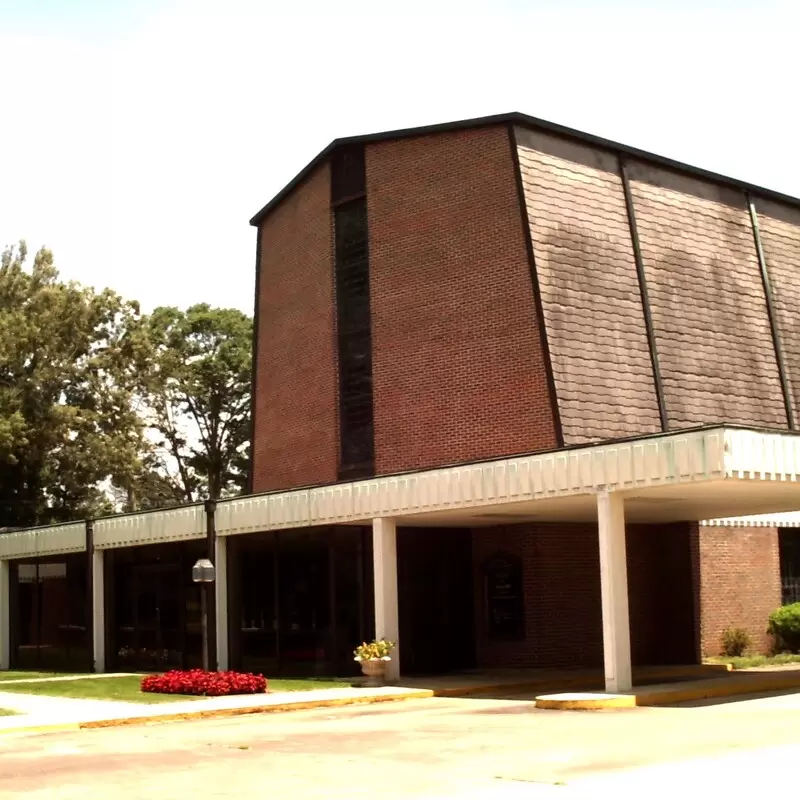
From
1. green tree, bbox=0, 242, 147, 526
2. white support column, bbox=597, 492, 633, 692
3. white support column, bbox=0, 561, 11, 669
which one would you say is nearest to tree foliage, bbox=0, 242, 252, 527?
green tree, bbox=0, 242, 147, 526

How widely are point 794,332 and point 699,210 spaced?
458 centimetres

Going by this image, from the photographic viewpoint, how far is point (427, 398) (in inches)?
1294

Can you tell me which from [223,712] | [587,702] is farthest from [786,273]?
[223,712]

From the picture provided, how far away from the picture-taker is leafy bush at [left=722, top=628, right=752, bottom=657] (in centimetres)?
3409

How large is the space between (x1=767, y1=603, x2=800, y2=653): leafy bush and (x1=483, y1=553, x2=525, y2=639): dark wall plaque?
28.5 ft

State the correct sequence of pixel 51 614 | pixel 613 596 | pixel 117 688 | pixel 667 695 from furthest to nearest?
pixel 51 614 < pixel 117 688 < pixel 613 596 < pixel 667 695

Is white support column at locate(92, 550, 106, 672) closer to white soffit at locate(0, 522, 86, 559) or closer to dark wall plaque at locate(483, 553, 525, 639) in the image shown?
white soffit at locate(0, 522, 86, 559)

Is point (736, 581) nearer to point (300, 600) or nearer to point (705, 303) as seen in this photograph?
point (705, 303)

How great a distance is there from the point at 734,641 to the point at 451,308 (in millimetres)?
11430

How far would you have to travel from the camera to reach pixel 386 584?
27547 millimetres

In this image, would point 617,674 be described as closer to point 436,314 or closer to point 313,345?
point 436,314

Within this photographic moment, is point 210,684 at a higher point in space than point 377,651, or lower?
lower

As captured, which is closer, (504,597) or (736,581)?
(504,597)

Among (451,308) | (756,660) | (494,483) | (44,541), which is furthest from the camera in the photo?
(44,541)
